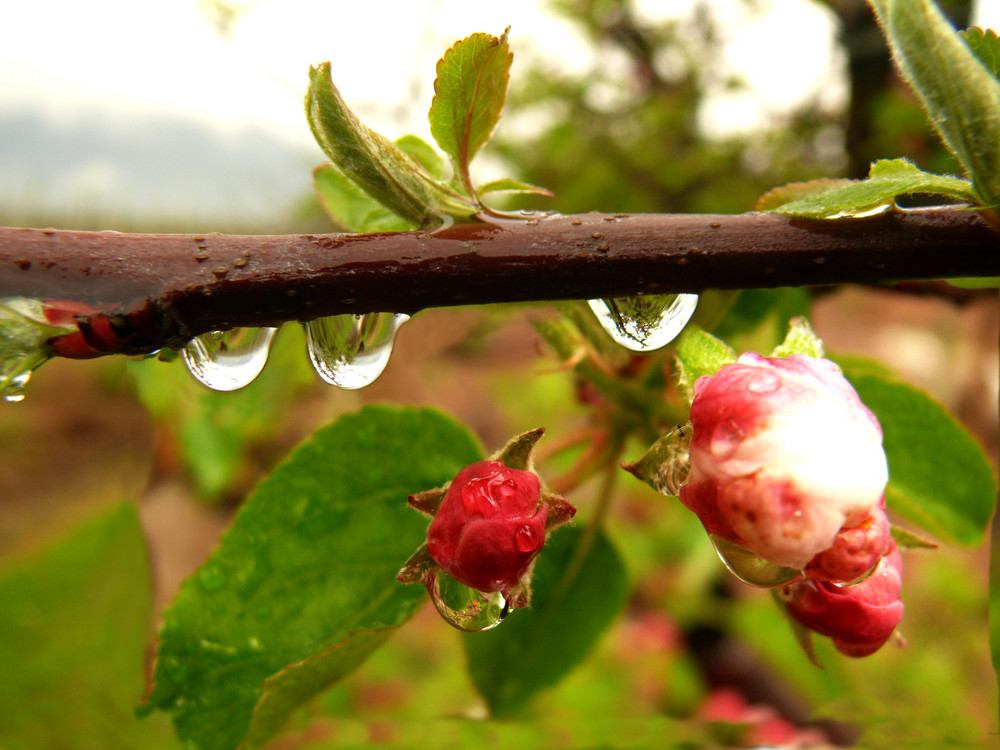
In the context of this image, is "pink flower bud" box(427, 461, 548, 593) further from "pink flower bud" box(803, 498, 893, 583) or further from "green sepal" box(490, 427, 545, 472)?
"pink flower bud" box(803, 498, 893, 583)

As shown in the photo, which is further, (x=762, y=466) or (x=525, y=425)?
(x=525, y=425)

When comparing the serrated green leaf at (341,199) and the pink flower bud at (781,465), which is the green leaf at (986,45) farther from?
the serrated green leaf at (341,199)

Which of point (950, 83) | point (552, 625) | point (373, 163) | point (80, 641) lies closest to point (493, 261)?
point (373, 163)

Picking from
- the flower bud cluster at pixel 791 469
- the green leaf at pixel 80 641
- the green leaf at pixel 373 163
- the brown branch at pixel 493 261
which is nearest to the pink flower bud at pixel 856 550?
the flower bud cluster at pixel 791 469

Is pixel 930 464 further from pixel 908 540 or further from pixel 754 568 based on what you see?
pixel 754 568

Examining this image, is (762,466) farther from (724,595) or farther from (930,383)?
(930,383)

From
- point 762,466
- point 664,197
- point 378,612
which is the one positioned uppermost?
point 664,197

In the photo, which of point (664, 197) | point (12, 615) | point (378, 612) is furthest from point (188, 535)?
point (664, 197)
